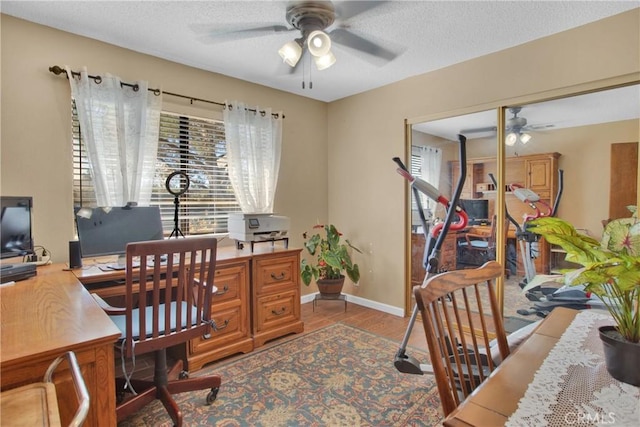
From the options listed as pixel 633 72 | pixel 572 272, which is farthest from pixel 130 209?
pixel 633 72

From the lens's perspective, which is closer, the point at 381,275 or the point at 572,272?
the point at 572,272

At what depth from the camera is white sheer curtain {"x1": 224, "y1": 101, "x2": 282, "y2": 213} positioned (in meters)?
3.17

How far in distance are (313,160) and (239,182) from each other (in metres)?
1.10

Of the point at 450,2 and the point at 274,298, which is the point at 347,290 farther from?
the point at 450,2

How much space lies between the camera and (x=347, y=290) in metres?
4.00

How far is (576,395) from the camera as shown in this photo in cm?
82

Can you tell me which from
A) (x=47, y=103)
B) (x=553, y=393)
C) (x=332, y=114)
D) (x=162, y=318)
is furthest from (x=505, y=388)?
(x=332, y=114)

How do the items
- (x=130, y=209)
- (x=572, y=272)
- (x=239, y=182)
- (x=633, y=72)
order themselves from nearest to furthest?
1. (x=572, y=272)
2. (x=633, y=72)
3. (x=130, y=209)
4. (x=239, y=182)

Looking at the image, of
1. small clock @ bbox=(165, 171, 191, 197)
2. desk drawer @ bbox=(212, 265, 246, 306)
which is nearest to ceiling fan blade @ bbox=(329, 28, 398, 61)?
small clock @ bbox=(165, 171, 191, 197)

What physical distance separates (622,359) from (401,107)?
9.55ft

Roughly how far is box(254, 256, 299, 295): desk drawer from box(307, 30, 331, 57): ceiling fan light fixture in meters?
1.66

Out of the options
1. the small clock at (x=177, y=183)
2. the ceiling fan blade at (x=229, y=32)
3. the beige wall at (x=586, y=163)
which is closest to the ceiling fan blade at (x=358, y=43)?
the ceiling fan blade at (x=229, y=32)

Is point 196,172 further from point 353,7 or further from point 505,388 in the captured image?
point 505,388

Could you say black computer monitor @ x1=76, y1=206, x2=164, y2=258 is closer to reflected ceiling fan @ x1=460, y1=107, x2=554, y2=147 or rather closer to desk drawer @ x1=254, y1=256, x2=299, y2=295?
desk drawer @ x1=254, y1=256, x2=299, y2=295
